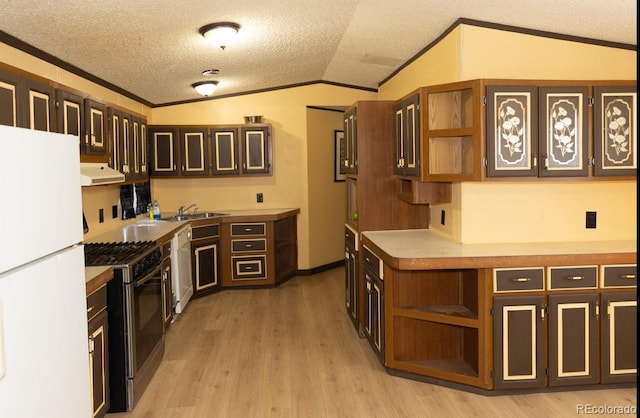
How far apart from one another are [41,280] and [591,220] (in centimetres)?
355

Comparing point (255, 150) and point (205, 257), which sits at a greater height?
point (255, 150)

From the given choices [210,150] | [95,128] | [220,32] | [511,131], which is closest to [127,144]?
[95,128]

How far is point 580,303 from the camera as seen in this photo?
3.42m

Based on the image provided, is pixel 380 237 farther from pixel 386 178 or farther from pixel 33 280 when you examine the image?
pixel 33 280

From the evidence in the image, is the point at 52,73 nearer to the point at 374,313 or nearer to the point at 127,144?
the point at 127,144

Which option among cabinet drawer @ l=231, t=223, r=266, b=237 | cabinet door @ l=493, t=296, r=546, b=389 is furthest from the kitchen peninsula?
cabinet drawer @ l=231, t=223, r=266, b=237

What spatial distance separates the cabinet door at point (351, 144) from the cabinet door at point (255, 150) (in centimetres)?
157

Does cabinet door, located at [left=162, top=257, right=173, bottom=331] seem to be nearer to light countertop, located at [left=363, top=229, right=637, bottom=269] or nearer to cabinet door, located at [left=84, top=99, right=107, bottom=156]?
cabinet door, located at [left=84, top=99, right=107, bottom=156]

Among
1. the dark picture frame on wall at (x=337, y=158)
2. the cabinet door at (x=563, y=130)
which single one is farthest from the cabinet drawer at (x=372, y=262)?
the dark picture frame on wall at (x=337, y=158)

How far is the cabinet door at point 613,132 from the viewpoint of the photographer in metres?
3.61

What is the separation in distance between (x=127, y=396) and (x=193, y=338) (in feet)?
4.70

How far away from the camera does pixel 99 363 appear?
3.02 meters

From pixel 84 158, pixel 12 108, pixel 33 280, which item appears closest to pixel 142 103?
pixel 84 158

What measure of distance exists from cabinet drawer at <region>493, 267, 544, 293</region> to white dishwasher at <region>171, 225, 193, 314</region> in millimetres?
2922
